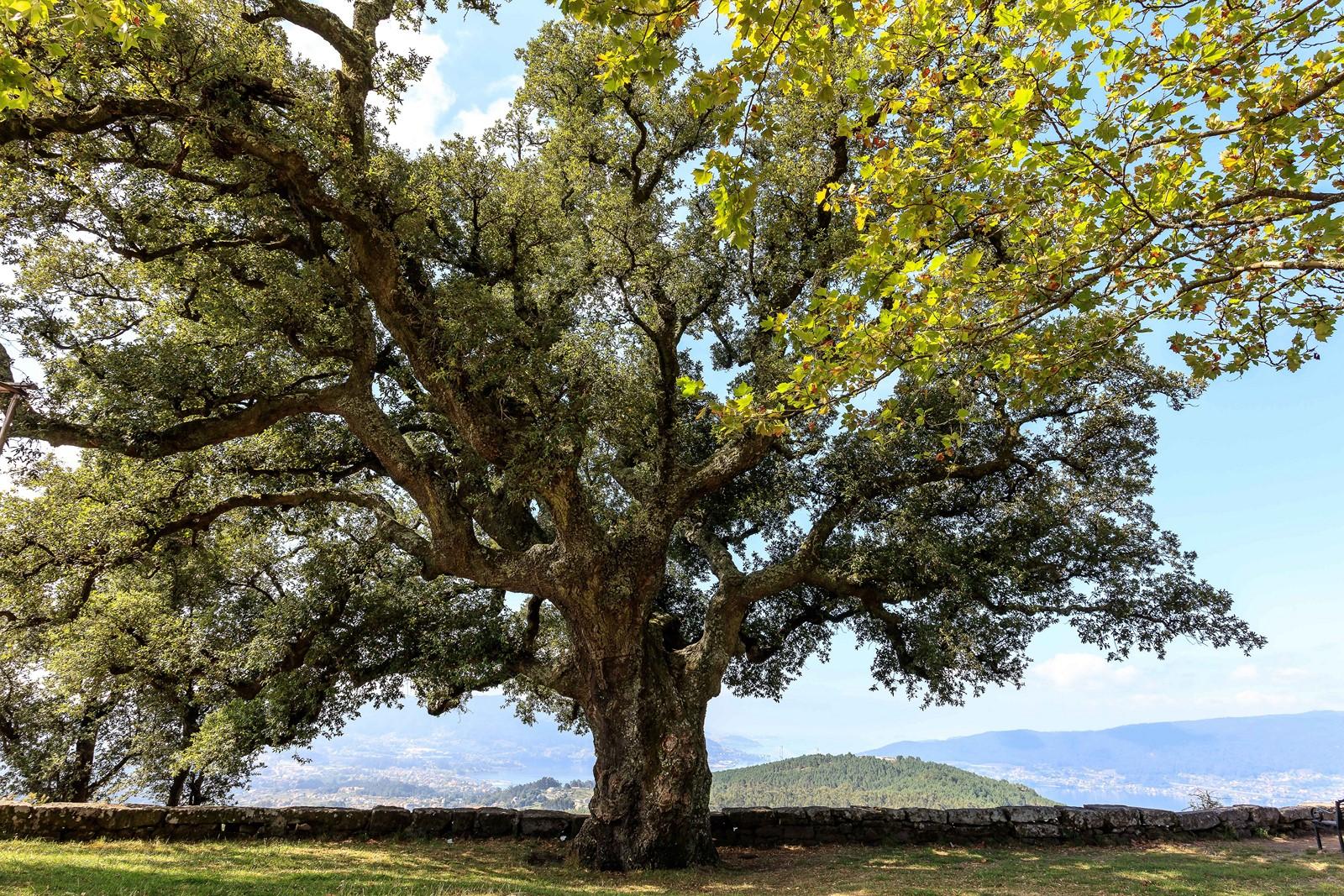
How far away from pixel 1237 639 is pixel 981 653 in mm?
4551

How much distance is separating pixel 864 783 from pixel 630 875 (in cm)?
4985

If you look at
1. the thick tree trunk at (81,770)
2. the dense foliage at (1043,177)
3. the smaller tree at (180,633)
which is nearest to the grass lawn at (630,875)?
the smaller tree at (180,633)

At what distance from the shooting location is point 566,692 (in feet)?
40.2

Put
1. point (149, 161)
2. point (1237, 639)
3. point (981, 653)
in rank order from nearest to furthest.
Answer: point (149, 161) → point (1237, 639) → point (981, 653)

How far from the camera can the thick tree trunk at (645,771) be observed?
410 inches

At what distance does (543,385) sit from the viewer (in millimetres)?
10109

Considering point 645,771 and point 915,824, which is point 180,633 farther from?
point 915,824

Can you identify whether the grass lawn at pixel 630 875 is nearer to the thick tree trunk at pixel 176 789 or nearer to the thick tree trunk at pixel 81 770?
the thick tree trunk at pixel 176 789

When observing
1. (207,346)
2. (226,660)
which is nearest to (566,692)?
→ (226,660)

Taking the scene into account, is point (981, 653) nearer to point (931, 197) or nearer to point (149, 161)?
point (931, 197)

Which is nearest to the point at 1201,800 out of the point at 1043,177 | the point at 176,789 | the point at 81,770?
the point at 1043,177

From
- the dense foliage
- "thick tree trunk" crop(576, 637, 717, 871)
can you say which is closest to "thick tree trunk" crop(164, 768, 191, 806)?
"thick tree trunk" crop(576, 637, 717, 871)

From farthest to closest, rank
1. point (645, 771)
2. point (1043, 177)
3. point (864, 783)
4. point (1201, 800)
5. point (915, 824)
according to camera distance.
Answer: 1. point (864, 783)
2. point (1201, 800)
3. point (915, 824)
4. point (645, 771)
5. point (1043, 177)

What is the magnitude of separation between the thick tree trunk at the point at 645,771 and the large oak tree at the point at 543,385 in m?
0.06
